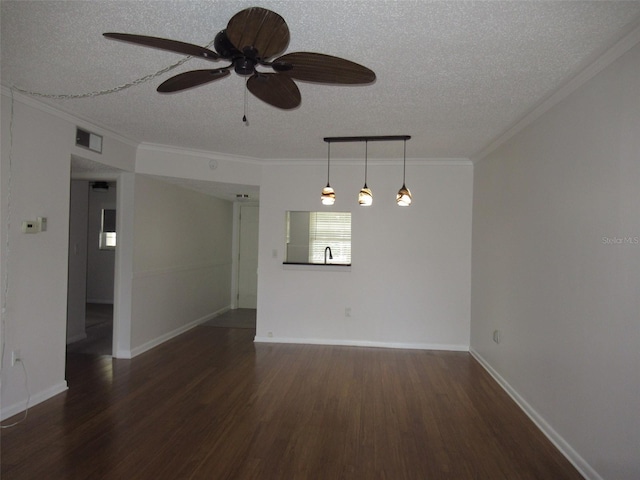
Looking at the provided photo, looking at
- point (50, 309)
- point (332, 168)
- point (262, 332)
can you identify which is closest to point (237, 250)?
point (262, 332)

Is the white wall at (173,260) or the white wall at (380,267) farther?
the white wall at (380,267)

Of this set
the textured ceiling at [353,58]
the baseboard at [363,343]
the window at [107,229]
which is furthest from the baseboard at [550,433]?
the window at [107,229]

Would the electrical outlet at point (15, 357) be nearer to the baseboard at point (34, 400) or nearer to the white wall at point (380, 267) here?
the baseboard at point (34, 400)

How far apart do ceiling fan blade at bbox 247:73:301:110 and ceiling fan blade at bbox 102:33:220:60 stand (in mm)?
267

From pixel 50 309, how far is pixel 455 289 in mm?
4627

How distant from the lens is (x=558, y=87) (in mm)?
2635

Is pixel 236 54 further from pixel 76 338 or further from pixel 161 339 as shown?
pixel 76 338

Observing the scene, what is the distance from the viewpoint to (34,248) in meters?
3.13

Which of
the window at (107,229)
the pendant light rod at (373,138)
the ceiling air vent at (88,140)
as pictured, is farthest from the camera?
the window at (107,229)

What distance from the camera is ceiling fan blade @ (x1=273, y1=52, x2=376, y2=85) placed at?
162 cm

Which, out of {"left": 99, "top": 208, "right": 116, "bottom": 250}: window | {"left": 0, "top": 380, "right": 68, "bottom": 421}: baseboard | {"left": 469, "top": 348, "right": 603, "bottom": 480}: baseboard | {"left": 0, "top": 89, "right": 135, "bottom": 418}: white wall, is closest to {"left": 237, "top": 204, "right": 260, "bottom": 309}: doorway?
{"left": 99, "top": 208, "right": 116, "bottom": 250}: window

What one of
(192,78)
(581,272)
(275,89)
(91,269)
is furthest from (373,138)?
(91,269)

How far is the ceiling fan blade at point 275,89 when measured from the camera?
1.84 meters

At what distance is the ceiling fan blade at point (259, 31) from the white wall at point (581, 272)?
6.34ft
